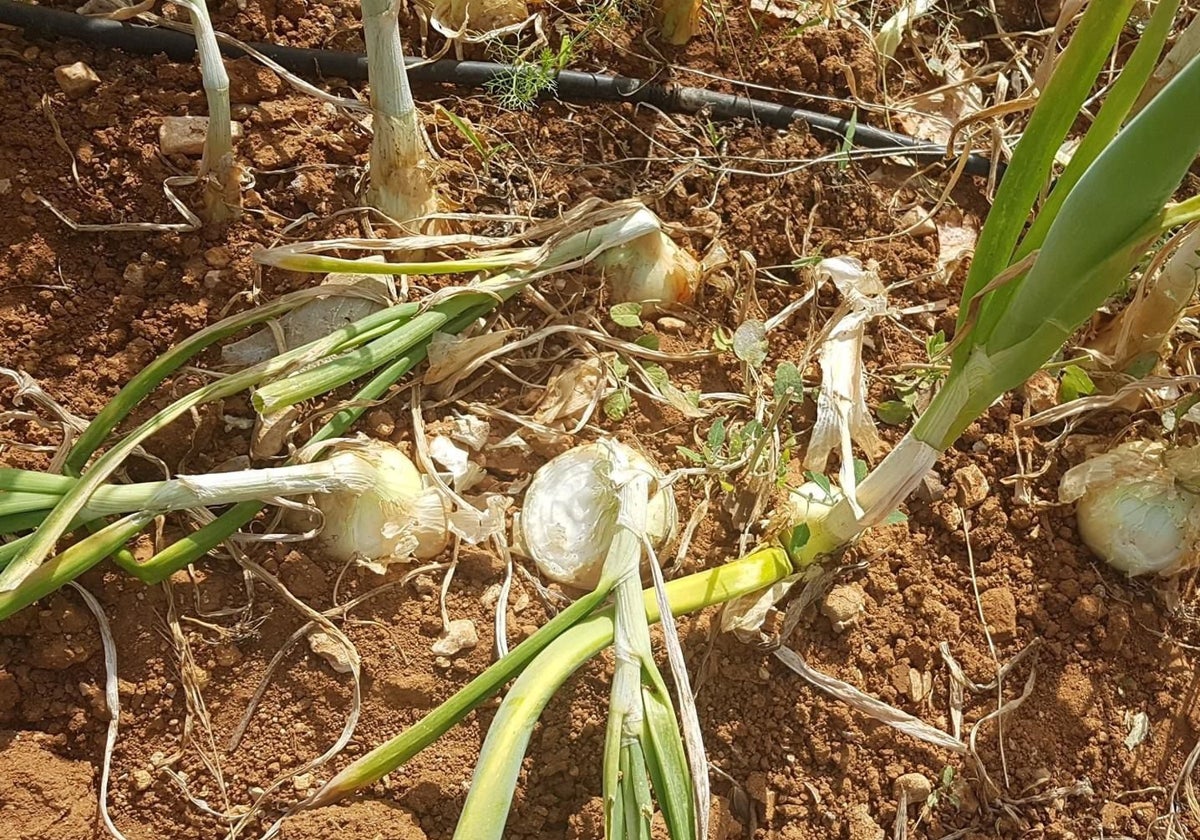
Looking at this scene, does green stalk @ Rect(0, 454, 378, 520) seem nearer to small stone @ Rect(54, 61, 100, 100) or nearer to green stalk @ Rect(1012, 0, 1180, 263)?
small stone @ Rect(54, 61, 100, 100)

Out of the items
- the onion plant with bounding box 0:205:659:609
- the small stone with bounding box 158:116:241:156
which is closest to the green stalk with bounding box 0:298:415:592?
the onion plant with bounding box 0:205:659:609

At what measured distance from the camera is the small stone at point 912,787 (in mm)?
1075

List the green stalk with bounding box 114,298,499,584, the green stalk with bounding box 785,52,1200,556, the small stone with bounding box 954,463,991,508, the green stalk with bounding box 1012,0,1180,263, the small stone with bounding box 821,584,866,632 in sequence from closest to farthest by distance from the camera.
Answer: the green stalk with bounding box 785,52,1200,556 → the green stalk with bounding box 1012,0,1180,263 → the green stalk with bounding box 114,298,499,584 → the small stone with bounding box 821,584,866,632 → the small stone with bounding box 954,463,991,508

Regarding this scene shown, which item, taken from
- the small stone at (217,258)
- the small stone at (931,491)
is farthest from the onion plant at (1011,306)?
the small stone at (217,258)

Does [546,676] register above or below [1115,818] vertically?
above

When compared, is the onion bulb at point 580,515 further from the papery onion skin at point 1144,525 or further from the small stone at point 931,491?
the papery onion skin at point 1144,525

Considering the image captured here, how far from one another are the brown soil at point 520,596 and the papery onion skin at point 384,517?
0.16 feet

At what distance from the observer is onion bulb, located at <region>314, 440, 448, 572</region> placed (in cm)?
105

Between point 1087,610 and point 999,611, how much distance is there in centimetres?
11

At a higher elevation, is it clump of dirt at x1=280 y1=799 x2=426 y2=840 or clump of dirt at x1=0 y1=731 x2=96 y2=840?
clump of dirt at x1=0 y1=731 x2=96 y2=840

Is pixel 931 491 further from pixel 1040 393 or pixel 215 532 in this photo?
pixel 215 532

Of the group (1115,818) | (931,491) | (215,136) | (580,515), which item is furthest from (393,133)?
(1115,818)

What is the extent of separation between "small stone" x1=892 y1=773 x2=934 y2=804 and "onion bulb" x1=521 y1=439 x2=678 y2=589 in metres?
0.41

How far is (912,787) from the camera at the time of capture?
3.53ft
